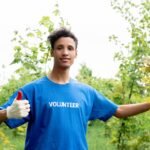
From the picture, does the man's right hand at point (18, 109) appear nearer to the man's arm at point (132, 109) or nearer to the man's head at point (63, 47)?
the man's head at point (63, 47)

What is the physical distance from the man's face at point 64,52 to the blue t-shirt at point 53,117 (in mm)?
151

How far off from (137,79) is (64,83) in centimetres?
278

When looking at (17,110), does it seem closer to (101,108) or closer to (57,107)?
(57,107)

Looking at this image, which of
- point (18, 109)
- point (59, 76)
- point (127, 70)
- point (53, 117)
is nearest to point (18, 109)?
point (18, 109)

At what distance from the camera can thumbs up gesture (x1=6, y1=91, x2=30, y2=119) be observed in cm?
302

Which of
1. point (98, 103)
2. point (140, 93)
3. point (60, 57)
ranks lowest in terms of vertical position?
point (140, 93)

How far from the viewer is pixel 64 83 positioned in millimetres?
3453

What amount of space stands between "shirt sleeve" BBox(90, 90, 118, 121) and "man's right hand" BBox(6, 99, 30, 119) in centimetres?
76

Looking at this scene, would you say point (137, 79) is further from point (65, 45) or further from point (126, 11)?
point (65, 45)

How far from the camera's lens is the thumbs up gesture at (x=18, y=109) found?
3023 mm

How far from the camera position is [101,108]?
3.75 meters

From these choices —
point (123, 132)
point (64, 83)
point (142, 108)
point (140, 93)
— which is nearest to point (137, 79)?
Answer: point (140, 93)

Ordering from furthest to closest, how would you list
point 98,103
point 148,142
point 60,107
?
1. point 148,142
2. point 98,103
3. point 60,107

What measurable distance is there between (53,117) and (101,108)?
0.58 meters
